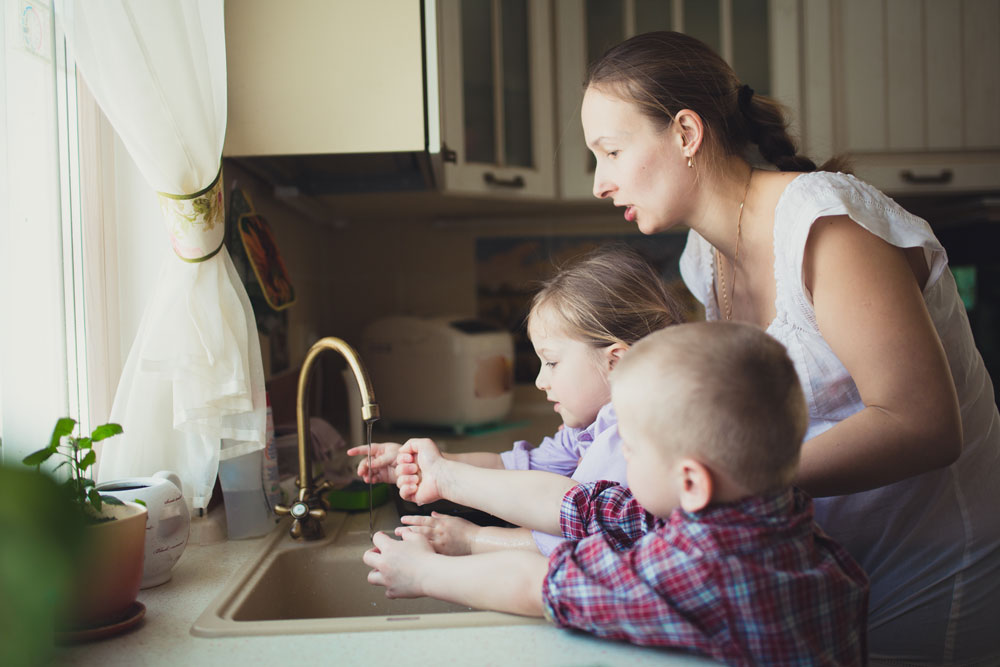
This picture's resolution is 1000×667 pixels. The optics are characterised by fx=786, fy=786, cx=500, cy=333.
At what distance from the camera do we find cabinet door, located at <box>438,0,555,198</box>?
178cm

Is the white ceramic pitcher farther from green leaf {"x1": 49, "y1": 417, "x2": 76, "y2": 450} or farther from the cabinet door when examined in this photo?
the cabinet door

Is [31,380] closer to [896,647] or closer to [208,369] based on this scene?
[208,369]

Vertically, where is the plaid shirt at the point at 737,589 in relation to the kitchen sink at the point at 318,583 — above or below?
above

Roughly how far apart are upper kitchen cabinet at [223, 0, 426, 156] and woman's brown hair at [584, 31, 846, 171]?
0.35 m

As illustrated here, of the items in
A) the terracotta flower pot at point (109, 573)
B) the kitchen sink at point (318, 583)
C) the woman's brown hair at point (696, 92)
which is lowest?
the kitchen sink at point (318, 583)

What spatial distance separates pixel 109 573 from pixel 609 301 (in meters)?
0.68

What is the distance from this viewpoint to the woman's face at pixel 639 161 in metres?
1.05

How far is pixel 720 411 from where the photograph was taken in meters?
0.66

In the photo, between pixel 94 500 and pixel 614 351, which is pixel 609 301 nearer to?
pixel 614 351

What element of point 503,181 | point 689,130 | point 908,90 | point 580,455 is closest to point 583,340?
point 580,455

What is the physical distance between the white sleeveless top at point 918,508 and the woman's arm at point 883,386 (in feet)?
0.22

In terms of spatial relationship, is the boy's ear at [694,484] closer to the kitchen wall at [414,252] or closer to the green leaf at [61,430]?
the green leaf at [61,430]

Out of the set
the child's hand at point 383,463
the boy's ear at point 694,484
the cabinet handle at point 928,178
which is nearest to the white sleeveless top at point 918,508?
the boy's ear at point 694,484

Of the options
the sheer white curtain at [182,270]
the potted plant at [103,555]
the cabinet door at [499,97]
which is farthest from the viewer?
the cabinet door at [499,97]
